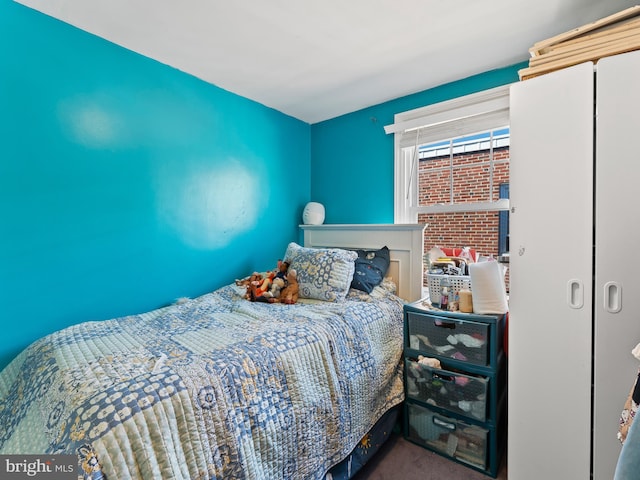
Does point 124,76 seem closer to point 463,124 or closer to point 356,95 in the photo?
point 356,95

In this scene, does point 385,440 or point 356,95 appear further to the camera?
point 356,95

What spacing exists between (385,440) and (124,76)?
111 inches

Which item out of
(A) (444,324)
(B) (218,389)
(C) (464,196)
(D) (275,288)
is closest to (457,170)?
(C) (464,196)

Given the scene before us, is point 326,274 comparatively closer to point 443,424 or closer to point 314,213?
point 314,213

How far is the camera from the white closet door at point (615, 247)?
1121 mm

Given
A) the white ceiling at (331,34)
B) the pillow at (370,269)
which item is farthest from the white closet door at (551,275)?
the pillow at (370,269)

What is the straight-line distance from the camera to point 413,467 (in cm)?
166

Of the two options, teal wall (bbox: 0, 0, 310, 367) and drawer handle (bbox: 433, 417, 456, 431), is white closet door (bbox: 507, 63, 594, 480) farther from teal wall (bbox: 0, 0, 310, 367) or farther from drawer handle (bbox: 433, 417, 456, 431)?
teal wall (bbox: 0, 0, 310, 367)

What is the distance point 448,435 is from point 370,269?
1138mm

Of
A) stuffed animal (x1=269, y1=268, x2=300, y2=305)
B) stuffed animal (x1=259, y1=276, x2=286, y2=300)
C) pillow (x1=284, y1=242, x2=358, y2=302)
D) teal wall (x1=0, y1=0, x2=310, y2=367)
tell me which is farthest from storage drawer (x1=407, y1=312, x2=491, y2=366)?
teal wall (x1=0, y1=0, x2=310, y2=367)

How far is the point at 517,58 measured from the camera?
2023mm

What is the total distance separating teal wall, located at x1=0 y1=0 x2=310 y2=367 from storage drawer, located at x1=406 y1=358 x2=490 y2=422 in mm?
1667

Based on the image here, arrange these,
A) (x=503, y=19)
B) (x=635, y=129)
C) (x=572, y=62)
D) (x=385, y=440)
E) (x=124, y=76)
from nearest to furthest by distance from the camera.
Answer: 1. (x=635, y=129)
2. (x=572, y=62)
3. (x=503, y=19)
4. (x=385, y=440)
5. (x=124, y=76)

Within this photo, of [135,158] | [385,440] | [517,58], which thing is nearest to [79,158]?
[135,158]
